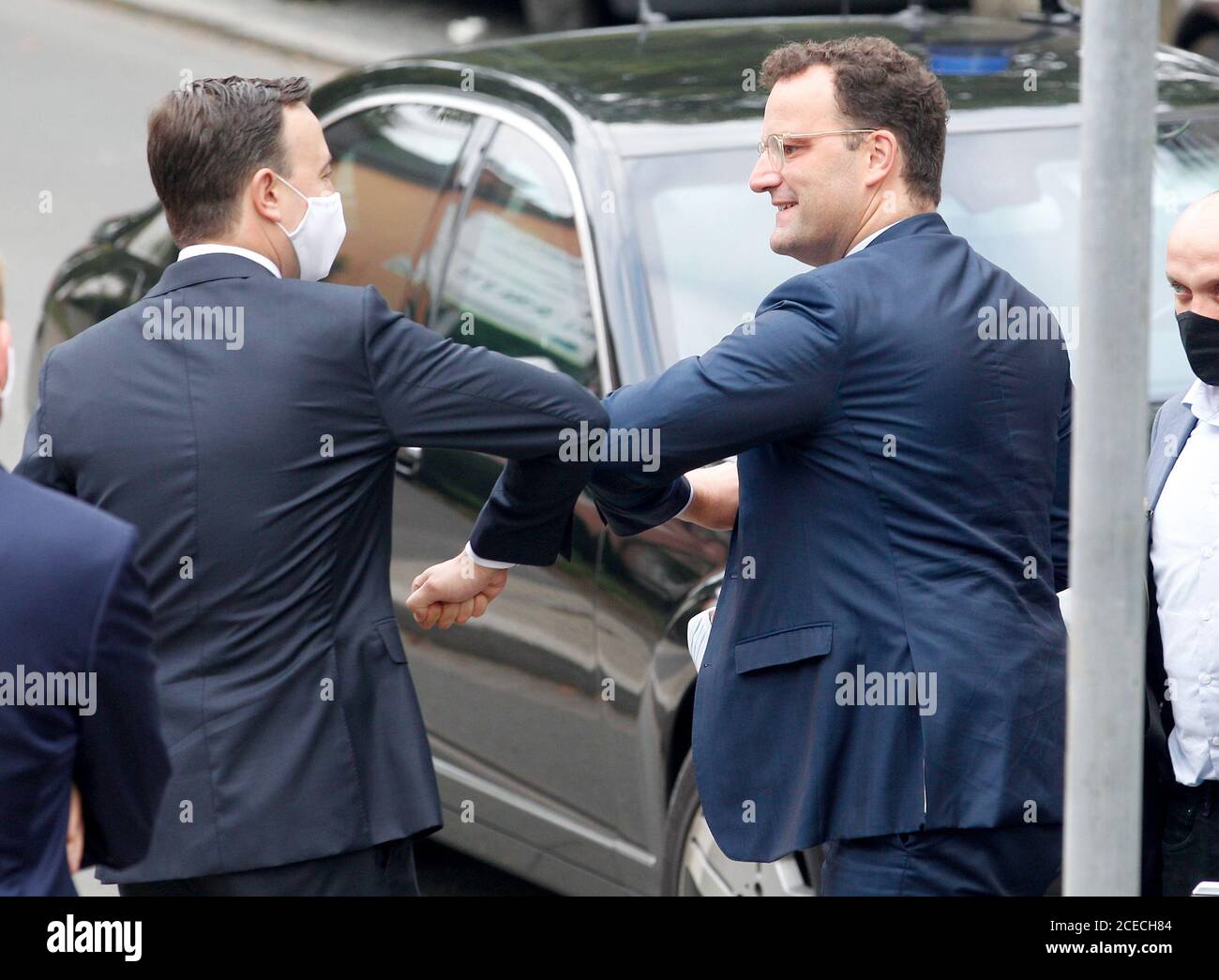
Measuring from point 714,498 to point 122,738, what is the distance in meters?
1.21

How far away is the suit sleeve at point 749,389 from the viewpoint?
287 cm

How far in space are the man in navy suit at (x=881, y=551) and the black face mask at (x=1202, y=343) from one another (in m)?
0.38

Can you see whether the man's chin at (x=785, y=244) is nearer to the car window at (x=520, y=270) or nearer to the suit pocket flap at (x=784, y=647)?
the suit pocket flap at (x=784, y=647)

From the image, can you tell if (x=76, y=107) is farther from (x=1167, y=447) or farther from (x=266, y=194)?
(x=1167, y=447)

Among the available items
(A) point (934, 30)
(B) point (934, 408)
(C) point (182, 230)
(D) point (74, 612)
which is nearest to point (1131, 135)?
(B) point (934, 408)

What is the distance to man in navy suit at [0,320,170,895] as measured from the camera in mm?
2318

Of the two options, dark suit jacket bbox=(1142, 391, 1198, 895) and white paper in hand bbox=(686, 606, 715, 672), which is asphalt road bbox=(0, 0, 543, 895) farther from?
dark suit jacket bbox=(1142, 391, 1198, 895)

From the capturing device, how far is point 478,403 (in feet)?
9.75

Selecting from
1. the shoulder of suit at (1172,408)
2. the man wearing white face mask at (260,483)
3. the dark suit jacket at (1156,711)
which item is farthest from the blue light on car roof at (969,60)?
the man wearing white face mask at (260,483)

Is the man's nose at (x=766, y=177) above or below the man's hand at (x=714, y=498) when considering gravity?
above

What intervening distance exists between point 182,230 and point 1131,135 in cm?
155

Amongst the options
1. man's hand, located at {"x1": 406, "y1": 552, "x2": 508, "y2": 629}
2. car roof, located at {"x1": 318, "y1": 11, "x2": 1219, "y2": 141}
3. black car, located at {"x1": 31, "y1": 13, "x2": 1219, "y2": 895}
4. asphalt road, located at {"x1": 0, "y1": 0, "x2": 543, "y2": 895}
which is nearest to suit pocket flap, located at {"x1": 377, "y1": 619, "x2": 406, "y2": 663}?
man's hand, located at {"x1": 406, "y1": 552, "x2": 508, "y2": 629}

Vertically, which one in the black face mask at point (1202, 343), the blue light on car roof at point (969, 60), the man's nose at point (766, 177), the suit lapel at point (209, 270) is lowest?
the black face mask at point (1202, 343)

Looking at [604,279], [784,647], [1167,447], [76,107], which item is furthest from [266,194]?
[76,107]
